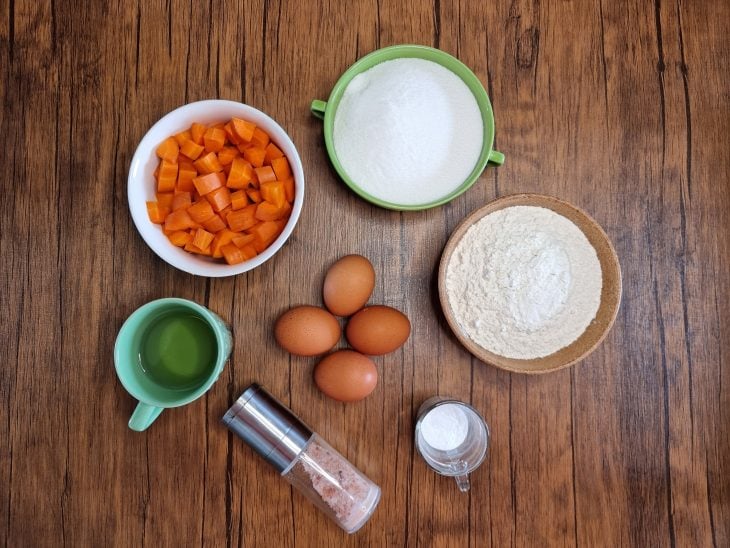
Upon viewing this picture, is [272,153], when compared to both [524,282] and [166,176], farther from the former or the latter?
[524,282]

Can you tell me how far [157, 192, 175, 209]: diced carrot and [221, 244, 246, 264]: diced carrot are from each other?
0.47ft

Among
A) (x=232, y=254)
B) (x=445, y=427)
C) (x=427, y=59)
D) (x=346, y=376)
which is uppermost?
(x=427, y=59)

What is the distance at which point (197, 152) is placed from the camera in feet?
3.26

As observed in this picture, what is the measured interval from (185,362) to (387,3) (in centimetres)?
88

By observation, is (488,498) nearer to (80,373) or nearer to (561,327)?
(561,327)

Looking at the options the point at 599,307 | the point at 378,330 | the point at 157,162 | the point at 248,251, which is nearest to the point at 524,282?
the point at 599,307

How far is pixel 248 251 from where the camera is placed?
0.99 m

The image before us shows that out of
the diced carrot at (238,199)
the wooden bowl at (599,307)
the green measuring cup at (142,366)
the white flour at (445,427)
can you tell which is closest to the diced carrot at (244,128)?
the diced carrot at (238,199)

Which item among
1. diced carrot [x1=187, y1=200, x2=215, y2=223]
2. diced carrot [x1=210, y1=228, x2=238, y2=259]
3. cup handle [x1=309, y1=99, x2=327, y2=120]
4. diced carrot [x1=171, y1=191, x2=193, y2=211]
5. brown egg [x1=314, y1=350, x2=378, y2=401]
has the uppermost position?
cup handle [x1=309, y1=99, x2=327, y2=120]

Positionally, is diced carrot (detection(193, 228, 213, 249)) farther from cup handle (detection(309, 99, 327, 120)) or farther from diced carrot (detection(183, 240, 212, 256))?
cup handle (detection(309, 99, 327, 120))

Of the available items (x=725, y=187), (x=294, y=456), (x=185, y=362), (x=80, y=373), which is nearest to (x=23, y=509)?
(x=80, y=373)

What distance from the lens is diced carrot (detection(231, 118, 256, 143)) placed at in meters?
0.98

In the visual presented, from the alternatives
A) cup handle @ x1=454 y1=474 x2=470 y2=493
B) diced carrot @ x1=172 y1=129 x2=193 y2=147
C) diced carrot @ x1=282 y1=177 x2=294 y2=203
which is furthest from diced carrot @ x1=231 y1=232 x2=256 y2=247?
cup handle @ x1=454 y1=474 x2=470 y2=493

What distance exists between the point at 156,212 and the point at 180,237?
7cm
